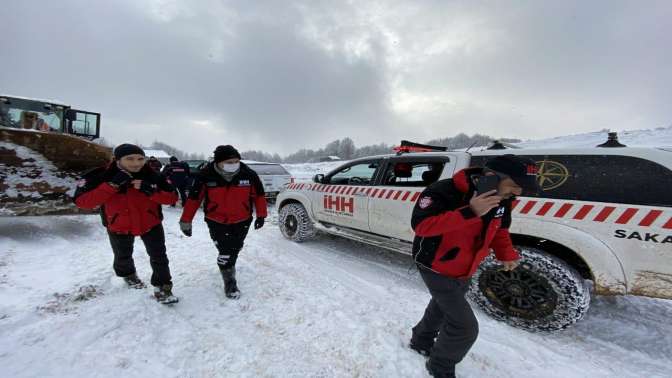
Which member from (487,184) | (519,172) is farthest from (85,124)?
(519,172)

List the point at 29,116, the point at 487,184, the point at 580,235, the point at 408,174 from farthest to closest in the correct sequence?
the point at 29,116, the point at 408,174, the point at 580,235, the point at 487,184

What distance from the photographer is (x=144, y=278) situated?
3139 millimetres

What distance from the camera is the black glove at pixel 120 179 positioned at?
7.44 feet

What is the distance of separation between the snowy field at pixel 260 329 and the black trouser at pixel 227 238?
1.37ft

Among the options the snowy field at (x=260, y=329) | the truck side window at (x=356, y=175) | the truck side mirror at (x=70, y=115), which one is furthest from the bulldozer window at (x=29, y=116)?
the truck side window at (x=356, y=175)

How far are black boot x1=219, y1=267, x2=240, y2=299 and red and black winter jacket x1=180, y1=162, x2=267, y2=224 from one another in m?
0.56

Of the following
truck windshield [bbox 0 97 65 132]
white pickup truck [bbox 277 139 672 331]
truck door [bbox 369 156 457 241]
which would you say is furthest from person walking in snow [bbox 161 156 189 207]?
white pickup truck [bbox 277 139 672 331]

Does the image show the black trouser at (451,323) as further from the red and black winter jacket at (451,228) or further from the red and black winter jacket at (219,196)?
the red and black winter jacket at (219,196)

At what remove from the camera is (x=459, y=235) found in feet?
5.57

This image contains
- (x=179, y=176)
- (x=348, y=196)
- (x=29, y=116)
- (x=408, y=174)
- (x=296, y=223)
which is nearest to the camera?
(x=408, y=174)

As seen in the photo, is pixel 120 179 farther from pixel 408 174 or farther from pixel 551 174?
pixel 551 174

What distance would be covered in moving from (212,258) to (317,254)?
5.04 ft

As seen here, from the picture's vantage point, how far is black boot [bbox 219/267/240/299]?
2897mm

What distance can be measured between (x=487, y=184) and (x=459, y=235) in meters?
0.44
